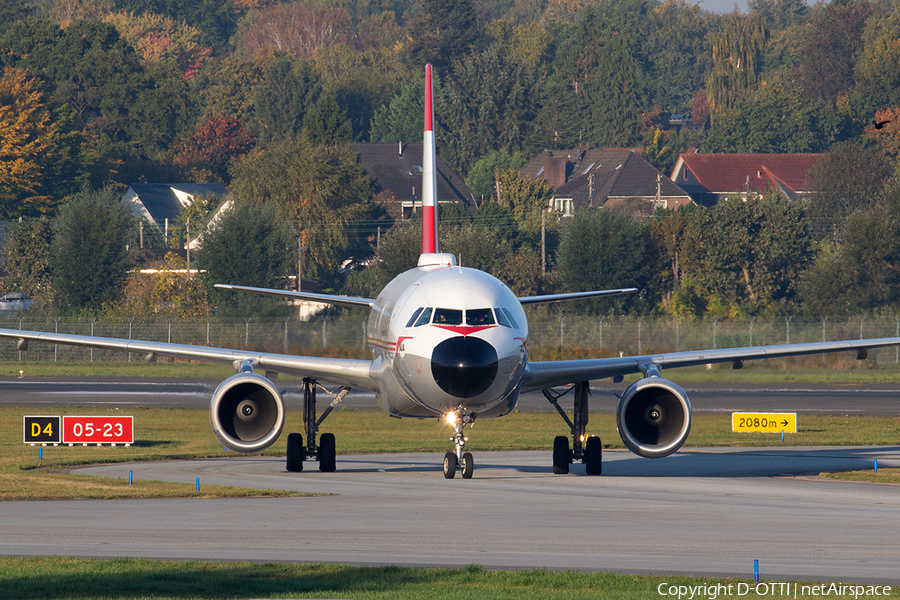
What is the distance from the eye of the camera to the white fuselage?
23500 mm

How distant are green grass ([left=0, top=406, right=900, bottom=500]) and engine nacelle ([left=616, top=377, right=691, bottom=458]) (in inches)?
295

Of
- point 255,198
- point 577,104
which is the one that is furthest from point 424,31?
point 255,198

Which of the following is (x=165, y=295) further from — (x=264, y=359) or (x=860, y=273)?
(x=264, y=359)

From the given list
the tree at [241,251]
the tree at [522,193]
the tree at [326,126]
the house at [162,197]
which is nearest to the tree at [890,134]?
the tree at [522,193]

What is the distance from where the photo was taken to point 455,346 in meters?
23.6

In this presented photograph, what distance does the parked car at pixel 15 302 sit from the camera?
86131mm

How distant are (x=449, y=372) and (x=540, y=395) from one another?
109 feet

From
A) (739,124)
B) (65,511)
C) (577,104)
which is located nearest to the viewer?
(65,511)

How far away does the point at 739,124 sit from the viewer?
17112cm

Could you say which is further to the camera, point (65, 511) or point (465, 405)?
point (465, 405)

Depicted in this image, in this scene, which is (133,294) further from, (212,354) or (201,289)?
(212,354)

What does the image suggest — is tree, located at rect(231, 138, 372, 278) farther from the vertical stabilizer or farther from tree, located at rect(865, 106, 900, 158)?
tree, located at rect(865, 106, 900, 158)

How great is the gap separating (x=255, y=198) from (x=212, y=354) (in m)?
75.8

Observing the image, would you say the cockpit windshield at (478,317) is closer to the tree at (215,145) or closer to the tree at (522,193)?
the tree at (522,193)
